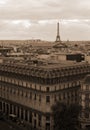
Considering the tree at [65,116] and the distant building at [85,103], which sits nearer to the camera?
the tree at [65,116]

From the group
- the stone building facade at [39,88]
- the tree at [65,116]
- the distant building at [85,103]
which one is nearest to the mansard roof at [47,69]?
the stone building facade at [39,88]

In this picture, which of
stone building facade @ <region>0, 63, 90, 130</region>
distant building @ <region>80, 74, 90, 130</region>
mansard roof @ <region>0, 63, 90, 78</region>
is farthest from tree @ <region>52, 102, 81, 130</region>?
mansard roof @ <region>0, 63, 90, 78</region>

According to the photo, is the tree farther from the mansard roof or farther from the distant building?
the mansard roof

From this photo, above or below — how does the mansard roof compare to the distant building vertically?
above

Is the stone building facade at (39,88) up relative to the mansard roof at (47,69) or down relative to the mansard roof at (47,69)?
down

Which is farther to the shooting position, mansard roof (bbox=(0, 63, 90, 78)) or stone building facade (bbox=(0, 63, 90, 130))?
stone building facade (bbox=(0, 63, 90, 130))

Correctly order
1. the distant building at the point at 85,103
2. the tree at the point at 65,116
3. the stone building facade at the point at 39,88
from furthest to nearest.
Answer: the stone building facade at the point at 39,88, the distant building at the point at 85,103, the tree at the point at 65,116

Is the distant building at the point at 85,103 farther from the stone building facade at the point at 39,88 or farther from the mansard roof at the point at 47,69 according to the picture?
the mansard roof at the point at 47,69
